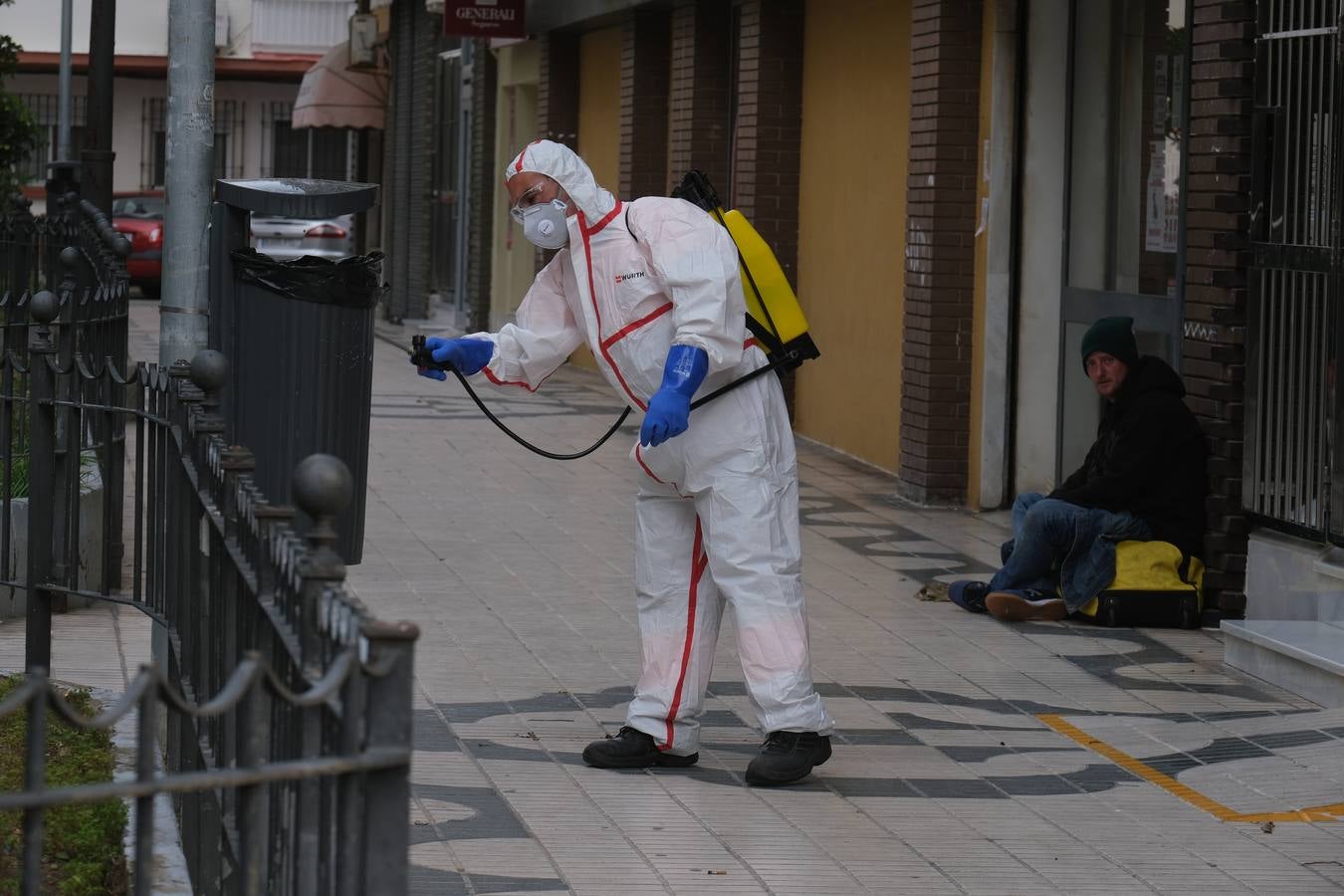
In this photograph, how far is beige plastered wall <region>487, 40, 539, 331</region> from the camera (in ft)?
72.4

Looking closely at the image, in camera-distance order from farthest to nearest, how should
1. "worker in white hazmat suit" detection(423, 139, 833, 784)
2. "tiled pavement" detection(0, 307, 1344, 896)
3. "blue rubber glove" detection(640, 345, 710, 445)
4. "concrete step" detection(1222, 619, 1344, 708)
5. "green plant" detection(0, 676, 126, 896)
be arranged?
1. "concrete step" detection(1222, 619, 1344, 708)
2. "worker in white hazmat suit" detection(423, 139, 833, 784)
3. "blue rubber glove" detection(640, 345, 710, 445)
4. "tiled pavement" detection(0, 307, 1344, 896)
5. "green plant" detection(0, 676, 126, 896)

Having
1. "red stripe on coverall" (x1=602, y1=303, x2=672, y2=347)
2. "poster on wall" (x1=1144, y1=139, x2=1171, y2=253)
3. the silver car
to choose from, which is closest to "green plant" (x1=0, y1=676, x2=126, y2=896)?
"red stripe on coverall" (x1=602, y1=303, x2=672, y2=347)

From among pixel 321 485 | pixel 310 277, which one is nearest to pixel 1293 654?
pixel 310 277

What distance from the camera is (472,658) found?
24.4ft

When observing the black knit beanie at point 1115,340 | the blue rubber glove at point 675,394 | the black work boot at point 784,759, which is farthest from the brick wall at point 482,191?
the blue rubber glove at point 675,394

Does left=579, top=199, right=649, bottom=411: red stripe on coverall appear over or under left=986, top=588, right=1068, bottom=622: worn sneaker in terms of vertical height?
over

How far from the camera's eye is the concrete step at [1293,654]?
698cm

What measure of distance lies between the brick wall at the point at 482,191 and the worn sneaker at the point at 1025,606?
1471 centimetres

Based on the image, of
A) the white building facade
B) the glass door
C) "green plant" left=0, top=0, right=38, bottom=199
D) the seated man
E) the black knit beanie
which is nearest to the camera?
the seated man

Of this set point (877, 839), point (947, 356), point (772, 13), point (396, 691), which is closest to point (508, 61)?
point (772, 13)

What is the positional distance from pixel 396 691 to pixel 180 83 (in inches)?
156

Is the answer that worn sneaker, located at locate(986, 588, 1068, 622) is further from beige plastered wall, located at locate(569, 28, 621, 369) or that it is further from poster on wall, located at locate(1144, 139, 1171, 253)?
beige plastered wall, located at locate(569, 28, 621, 369)

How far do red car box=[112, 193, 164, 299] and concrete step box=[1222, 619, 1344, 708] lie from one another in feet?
76.7

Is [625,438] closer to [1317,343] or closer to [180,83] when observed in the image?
[1317,343]
